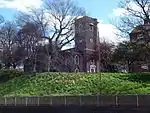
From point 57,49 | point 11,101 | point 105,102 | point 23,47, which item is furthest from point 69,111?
point 23,47

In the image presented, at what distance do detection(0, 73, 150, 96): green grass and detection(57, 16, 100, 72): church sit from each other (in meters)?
24.5

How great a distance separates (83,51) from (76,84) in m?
50.7

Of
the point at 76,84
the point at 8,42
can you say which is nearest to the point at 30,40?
the point at 8,42

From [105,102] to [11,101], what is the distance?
23.8ft

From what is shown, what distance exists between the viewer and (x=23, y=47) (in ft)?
206

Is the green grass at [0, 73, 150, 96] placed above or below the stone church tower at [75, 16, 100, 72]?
below

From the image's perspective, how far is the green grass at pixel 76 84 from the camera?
2395 cm

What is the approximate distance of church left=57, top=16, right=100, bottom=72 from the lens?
2308 inches

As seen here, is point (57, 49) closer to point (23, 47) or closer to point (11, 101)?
point (23, 47)

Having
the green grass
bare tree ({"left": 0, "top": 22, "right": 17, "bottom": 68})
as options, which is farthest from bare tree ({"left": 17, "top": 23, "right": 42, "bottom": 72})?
the green grass

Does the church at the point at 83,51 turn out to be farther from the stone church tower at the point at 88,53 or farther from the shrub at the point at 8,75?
the shrub at the point at 8,75

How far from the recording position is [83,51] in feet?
256

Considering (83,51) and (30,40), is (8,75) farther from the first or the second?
(83,51)

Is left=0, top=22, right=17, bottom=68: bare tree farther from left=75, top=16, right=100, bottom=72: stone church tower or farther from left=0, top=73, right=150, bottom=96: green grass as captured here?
left=0, top=73, right=150, bottom=96: green grass
